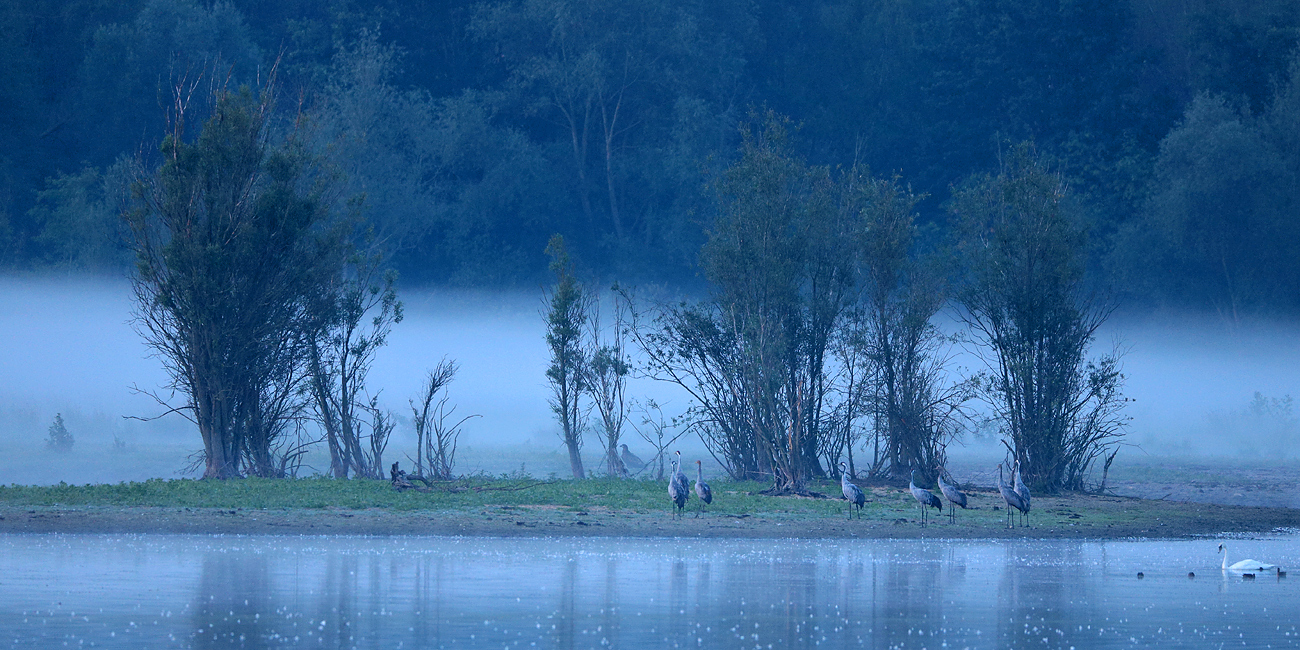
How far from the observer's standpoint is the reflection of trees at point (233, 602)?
1119cm

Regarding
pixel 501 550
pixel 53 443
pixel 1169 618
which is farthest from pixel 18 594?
pixel 53 443

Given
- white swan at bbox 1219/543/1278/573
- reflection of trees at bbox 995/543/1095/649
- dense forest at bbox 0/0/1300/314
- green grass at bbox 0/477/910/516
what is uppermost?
dense forest at bbox 0/0/1300/314

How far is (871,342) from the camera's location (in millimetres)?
29641

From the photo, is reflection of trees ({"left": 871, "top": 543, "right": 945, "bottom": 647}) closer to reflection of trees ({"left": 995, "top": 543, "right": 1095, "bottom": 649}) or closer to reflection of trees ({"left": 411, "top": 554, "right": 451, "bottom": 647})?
reflection of trees ({"left": 995, "top": 543, "right": 1095, "bottom": 649})

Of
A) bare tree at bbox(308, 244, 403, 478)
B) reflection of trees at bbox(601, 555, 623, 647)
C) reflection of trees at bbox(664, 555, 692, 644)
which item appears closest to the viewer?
reflection of trees at bbox(601, 555, 623, 647)

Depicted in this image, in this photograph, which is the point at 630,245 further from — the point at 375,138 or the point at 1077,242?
the point at 1077,242

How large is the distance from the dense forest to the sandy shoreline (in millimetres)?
27308

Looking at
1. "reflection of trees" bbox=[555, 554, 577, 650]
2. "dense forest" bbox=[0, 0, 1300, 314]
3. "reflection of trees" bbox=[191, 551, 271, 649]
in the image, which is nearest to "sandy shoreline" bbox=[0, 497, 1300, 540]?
"reflection of trees" bbox=[191, 551, 271, 649]

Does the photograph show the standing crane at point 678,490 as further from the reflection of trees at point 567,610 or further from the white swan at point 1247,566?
the white swan at point 1247,566

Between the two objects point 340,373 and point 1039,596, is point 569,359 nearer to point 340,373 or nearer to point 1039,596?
point 340,373

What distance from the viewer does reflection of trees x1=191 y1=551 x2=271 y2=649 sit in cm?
1119

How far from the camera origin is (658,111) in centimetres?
5859

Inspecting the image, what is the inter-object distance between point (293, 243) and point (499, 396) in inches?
1083

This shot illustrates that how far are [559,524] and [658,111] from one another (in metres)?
39.4
